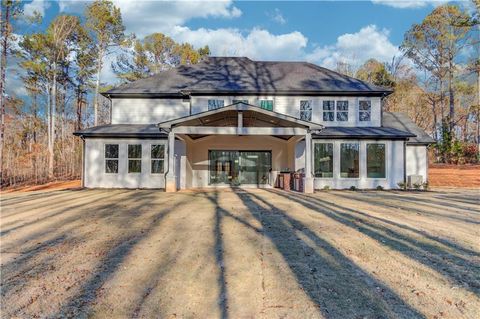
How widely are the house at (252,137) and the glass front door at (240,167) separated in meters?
0.05

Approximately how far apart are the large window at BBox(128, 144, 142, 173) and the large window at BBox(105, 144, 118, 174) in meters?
0.69

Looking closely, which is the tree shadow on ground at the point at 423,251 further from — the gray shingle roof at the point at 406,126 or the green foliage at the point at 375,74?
the green foliage at the point at 375,74

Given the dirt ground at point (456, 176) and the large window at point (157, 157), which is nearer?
the large window at point (157, 157)

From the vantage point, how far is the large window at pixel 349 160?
1598cm

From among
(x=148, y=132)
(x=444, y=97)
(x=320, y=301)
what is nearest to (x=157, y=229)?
(x=320, y=301)

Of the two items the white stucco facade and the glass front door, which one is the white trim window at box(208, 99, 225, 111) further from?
the white stucco facade

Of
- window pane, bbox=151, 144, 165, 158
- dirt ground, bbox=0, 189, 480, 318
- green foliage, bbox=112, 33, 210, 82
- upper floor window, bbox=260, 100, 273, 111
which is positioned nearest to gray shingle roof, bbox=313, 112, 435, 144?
upper floor window, bbox=260, 100, 273, 111

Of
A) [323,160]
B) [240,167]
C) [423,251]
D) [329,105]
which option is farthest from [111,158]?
[423,251]

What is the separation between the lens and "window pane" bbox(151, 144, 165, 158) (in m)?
16.2

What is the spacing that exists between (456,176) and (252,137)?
12.8 metres

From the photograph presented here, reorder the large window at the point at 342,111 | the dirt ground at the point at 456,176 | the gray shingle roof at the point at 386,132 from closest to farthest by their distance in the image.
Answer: the gray shingle roof at the point at 386,132, the large window at the point at 342,111, the dirt ground at the point at 456,176

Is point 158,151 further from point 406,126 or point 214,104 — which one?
point 406,126

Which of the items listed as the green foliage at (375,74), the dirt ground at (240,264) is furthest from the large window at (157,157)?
the green foliage at (375,74)

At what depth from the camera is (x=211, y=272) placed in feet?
15.4
